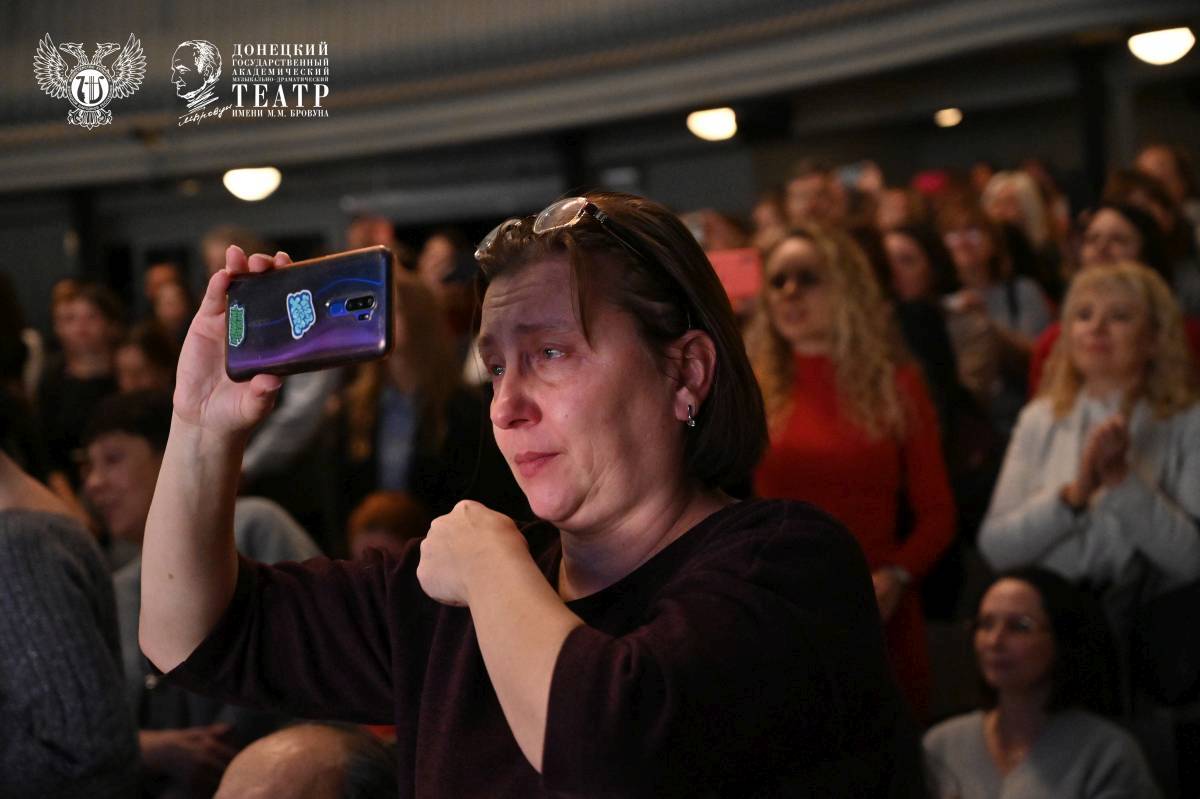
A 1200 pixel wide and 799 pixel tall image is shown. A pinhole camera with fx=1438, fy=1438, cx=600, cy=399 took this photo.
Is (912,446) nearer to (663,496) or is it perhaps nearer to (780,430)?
(780,430)

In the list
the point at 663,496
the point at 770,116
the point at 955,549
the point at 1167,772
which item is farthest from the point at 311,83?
the point at 770,116

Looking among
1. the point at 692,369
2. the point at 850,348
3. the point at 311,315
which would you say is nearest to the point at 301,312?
the point at 311,315

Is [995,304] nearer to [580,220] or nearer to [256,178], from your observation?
[256,178]

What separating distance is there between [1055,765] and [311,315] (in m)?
1.74

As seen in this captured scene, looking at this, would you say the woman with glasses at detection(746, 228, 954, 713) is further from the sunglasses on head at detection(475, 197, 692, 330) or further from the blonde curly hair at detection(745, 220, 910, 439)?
the sunglasses on head at detection(475, 197, 692, 330)

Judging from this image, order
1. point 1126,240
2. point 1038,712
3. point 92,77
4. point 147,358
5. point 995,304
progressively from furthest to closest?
1. point 995,304
2. point 147,358
3. point 1126,240
4. point 1038,712
5. point 92,77

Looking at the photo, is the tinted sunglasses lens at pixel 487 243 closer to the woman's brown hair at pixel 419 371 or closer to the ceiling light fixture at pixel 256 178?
the woman's brown hair at pixel 419 371

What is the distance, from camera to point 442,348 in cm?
317

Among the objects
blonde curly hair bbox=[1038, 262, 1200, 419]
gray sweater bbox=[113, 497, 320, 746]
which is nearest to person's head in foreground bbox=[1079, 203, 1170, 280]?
blonde curly hair bbox=[1038, 262, 1200, 419]

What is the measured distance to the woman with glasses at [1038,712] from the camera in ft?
7.70

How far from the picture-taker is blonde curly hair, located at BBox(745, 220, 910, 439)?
253cm

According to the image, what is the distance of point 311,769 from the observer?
1.51 metres

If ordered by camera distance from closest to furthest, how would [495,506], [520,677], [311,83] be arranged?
[520,677] < [495,506] < [311,83]

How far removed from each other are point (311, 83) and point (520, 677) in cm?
99
